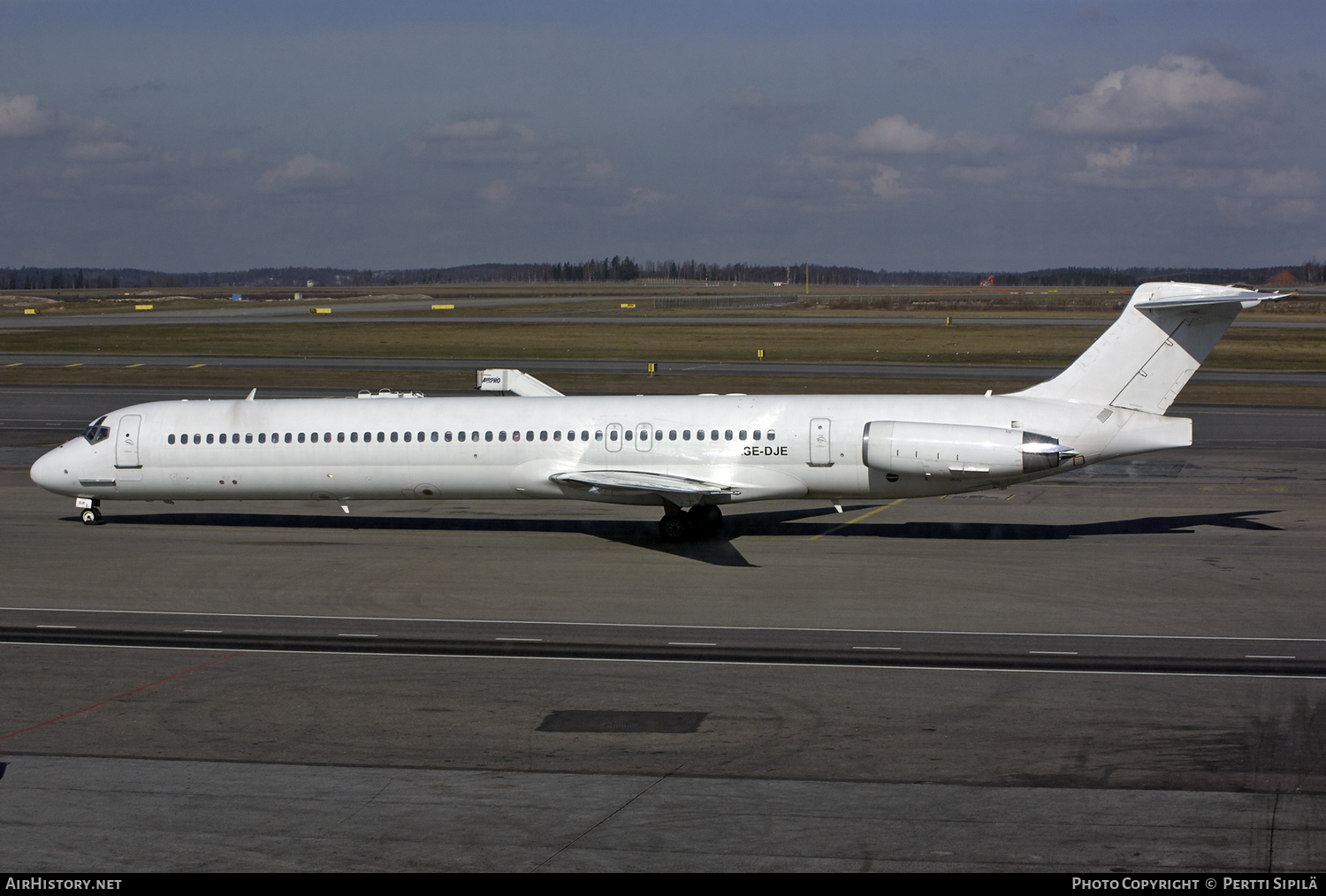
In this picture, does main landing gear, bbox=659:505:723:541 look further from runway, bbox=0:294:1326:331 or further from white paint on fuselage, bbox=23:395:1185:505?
runway, bbox=0:294:1326:331

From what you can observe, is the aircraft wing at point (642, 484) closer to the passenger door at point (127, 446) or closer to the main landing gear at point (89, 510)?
the passenger door at point (127, 446)

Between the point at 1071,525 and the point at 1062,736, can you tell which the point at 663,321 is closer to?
the point at 1071,525

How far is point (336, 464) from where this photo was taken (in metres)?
27.2

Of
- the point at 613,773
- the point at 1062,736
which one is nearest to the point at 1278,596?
the point at 1062,736

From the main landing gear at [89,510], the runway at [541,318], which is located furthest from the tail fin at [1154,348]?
the runway at [541,318]

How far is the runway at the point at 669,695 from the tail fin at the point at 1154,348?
3.27 meters

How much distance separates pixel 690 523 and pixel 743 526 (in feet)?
7.54

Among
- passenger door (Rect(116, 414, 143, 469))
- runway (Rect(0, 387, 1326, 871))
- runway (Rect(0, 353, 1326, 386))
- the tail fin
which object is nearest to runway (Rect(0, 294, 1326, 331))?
runway (Rect(0, 353, 1326, 386))

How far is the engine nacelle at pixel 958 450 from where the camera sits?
2406 centimetres

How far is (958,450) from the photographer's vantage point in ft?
79.6

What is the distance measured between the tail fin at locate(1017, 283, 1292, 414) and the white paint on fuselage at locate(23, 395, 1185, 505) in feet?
1.48

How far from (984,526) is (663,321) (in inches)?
3104

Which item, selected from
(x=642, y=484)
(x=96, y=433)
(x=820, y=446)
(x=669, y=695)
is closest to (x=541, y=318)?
(x=96, y=433)

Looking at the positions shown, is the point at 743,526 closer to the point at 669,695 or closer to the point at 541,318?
the point at 669,695
